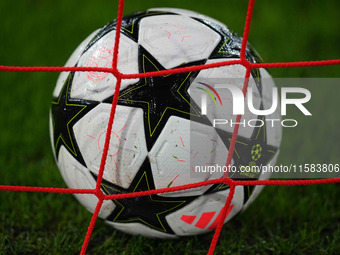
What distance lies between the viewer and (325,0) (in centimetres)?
391

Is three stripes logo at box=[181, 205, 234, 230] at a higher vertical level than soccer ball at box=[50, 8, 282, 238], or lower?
lower

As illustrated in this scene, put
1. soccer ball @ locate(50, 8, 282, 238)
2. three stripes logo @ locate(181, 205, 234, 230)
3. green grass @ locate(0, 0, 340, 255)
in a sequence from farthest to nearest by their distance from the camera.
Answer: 1. green grass @ locate(0, 0, 340, 255)
2. three stripes logo @ locate(181, 205, 234, 230)
3. soccer ball @ locate(50, 8, 282, 238)

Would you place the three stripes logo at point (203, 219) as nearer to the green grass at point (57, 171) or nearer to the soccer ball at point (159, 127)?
the soccer ball at point (159, 127)

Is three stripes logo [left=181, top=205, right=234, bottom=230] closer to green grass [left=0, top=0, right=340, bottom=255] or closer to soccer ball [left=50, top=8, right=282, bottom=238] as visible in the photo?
soccer ball [left=50, top=8, right=282, bottom=238]

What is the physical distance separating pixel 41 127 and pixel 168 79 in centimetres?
135

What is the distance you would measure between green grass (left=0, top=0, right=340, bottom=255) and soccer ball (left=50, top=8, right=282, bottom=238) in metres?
0.26

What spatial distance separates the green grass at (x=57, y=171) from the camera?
5.80 ft

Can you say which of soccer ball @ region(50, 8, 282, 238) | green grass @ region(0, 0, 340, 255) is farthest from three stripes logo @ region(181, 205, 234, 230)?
green grass @ region(0, 0, 340, 255)

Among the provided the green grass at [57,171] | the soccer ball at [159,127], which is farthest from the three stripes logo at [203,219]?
the green grass at [57,171]

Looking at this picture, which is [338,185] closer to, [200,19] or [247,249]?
[247,249]

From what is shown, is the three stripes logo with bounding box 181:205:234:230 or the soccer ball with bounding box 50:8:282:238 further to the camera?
the three stripes logo with bounding box 181:205:234:230

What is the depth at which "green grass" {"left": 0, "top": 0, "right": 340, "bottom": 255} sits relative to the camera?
A: 1768 millimetres

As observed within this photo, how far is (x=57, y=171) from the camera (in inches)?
86.4

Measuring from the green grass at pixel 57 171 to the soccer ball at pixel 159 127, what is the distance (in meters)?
0.26
